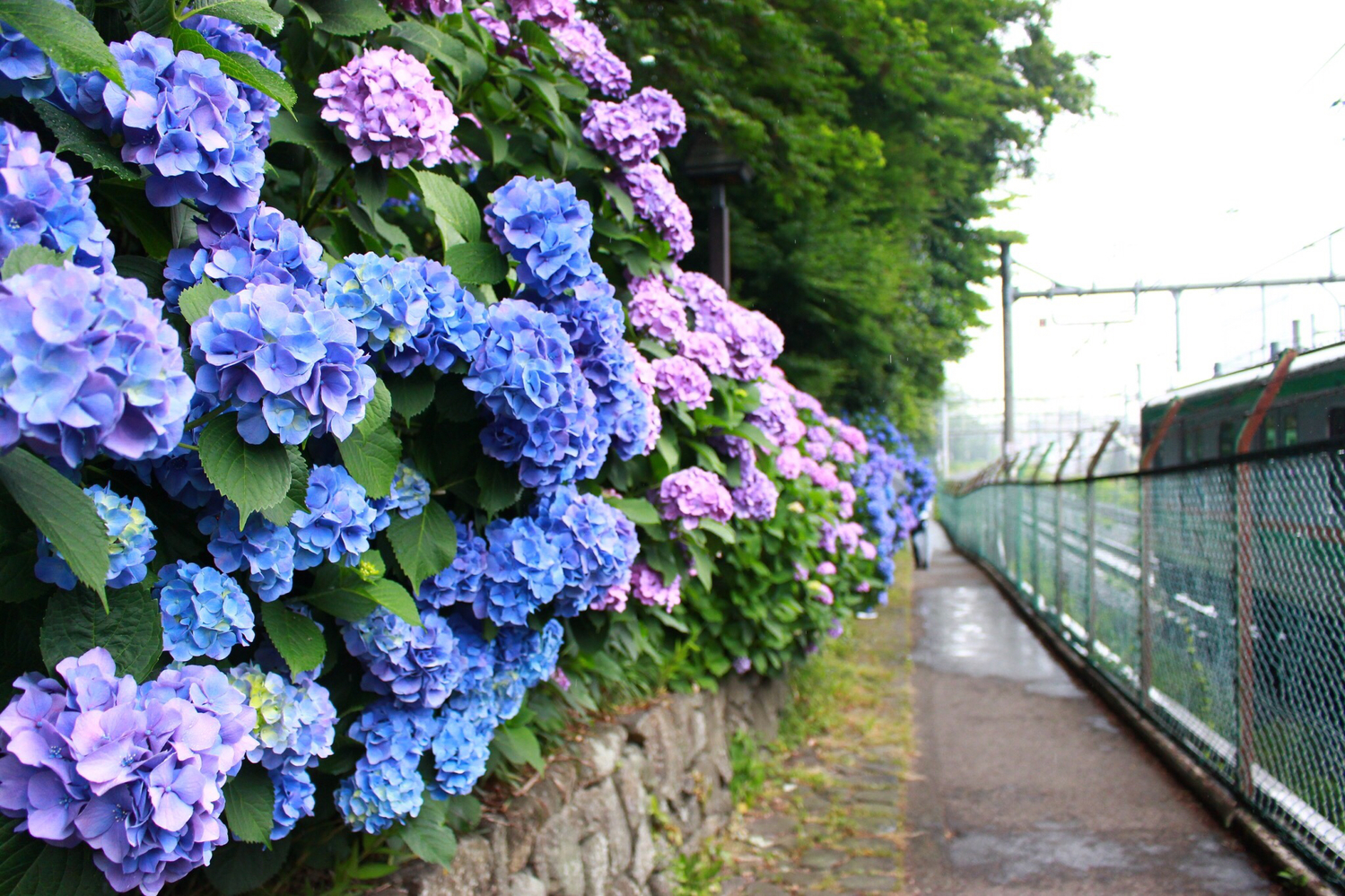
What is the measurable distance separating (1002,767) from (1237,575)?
163 cm

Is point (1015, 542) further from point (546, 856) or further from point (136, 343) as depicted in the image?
point (136, 343)

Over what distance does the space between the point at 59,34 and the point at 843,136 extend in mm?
5128

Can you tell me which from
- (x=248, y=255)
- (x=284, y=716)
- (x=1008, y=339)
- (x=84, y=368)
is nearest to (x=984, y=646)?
(x=284, y=716)

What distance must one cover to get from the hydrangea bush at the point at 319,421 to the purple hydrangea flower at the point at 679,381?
0.01 metres

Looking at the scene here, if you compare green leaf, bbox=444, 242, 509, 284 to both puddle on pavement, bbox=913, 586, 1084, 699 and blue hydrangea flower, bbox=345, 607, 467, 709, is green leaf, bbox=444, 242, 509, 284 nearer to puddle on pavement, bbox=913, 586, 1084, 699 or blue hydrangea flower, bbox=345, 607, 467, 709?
blue hydrangea flower, bbox=345, 607, 467, 709

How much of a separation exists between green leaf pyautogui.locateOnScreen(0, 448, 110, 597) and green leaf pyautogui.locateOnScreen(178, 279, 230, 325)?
249 millimetres

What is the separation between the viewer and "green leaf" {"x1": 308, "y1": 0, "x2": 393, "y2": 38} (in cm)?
173

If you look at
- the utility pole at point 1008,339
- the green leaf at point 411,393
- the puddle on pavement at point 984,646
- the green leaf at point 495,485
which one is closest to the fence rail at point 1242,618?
the puddle on pavement at point 984,646

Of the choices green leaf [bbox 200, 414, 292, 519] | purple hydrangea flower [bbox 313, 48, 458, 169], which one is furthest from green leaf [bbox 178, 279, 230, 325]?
purple hydrangea flower [bbox 313, 48, 458, 169]

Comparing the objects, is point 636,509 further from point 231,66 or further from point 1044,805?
point 1044,805

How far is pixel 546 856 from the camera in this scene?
8.36 ft

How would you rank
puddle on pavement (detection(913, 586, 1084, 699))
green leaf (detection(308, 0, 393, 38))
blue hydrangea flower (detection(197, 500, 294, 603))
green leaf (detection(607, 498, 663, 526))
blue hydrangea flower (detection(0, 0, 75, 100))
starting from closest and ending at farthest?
1. blue hydrangea flower (detection(0, 0, 75, 100))
2. blue hydrangea flower (detection(197, 500, 294, 603))
3. green leaf (detection(308, 0, 393, 38))
4. green leaf (detection(607, 498, 663, 526))
5. puddle on pavement (detection(913, 586, 1084, 699))

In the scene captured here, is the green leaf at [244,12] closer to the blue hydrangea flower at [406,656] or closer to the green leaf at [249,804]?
the blue hydrangea flower at [406,656]

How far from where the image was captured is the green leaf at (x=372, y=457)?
143 centimetres
